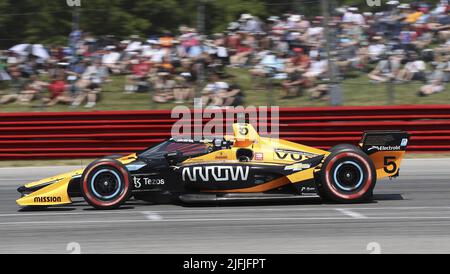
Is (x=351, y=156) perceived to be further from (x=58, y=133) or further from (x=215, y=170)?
(x=58, y=133)

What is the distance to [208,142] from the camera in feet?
30.9

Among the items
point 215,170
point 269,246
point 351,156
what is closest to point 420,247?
point 269,246

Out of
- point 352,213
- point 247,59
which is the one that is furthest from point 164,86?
point 352,213

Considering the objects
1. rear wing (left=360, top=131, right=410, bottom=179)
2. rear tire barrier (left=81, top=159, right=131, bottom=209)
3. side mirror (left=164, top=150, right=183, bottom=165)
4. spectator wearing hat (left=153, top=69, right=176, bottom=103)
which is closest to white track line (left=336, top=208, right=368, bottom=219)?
rear wing (left=360, top=131, right=410, bottom=179)

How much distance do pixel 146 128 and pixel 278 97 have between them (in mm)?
2840

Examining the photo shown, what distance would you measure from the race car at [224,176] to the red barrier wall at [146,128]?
208 inches

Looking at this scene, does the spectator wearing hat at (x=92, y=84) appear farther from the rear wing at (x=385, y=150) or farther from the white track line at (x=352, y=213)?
the white track line at (x=352, y=213)

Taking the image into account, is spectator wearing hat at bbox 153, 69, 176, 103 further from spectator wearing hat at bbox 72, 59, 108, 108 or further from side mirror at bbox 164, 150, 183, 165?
side mirror at bbox 164, 150, 183, 165

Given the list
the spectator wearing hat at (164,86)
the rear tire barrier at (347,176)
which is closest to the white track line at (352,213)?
the rear tire barrier at (347,176)

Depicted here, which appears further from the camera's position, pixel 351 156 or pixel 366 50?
pixel 366 50

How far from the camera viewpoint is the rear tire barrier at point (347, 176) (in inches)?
360

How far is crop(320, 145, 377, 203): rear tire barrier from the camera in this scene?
30.0 ft

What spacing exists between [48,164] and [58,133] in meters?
0.68

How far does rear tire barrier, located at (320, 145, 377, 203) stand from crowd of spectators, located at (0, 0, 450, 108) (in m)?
6.27
